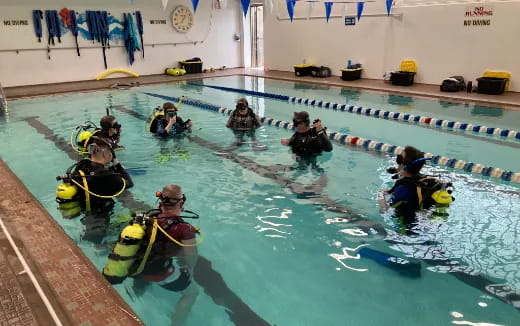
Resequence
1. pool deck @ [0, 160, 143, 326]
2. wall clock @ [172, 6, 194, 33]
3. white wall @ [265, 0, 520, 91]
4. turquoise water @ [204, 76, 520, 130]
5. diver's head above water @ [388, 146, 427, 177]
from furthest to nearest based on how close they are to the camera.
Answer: wall clock @ [172, 6, 194, 33] → white wall @ [265, 0, 520, 91] → turquoise water @ [204, 76, 520, 130] → diver's head above water @ [388, 146, 427, 177] → pool deck @ [0, 160, 143, 326]

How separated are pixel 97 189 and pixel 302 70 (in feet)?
38.8

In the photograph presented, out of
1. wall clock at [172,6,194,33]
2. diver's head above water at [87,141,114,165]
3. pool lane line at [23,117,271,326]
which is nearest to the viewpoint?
pool lane line at [23,117,271,326]

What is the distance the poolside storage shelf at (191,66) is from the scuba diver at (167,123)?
964cm

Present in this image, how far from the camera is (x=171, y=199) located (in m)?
2.83

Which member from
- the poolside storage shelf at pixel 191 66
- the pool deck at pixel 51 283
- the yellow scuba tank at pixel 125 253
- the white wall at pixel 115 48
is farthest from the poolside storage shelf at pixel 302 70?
the yellow scuba tank at pixel 125 253

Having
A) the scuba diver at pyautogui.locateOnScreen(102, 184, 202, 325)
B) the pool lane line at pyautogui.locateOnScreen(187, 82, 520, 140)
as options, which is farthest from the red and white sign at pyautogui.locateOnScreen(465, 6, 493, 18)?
the scuba diver at pyautogui.locateOnScreen(102, 184, 202, 325)

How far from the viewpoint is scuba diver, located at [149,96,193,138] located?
6594 millimetres

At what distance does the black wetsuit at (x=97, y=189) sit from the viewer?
367cm

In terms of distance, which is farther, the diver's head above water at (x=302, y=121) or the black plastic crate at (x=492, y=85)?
the black plastic crate at (x=492, y=85)

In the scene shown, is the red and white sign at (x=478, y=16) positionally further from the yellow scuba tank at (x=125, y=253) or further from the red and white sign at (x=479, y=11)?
the yellow scuba tank at (x=125, y=253)

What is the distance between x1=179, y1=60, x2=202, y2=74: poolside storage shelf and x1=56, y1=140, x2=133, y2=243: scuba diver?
12.7 metres

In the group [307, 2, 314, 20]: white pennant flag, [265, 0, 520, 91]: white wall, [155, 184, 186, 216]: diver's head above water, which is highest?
[307, 2, 314, 20]: white pennant flag

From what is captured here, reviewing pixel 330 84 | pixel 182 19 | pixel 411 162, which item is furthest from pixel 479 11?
pixel 182 19

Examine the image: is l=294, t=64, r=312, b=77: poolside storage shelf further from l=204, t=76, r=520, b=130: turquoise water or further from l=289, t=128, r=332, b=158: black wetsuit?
l=289, t=128, r=332, b=158: black wetsuit
